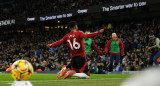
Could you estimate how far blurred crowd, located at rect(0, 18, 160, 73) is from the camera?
1886cm

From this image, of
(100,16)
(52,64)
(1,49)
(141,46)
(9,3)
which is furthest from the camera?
(9,3)

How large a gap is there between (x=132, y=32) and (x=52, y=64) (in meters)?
7.57

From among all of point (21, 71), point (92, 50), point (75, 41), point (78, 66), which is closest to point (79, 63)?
point (78, 66)

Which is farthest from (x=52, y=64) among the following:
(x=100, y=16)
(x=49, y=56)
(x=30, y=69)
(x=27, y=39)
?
(x=30, y=69)

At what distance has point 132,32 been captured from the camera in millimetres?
23422

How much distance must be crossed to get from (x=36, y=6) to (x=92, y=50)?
15.2m

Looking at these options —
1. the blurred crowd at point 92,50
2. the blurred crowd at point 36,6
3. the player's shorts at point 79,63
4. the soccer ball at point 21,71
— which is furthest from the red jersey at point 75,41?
the blurred crowd at point 36,6

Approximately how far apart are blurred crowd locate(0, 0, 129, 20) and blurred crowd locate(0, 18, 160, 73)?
2.89 metres

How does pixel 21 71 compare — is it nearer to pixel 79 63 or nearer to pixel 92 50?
pixel 79 63

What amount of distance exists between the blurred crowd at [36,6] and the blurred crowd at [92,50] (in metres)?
2.89

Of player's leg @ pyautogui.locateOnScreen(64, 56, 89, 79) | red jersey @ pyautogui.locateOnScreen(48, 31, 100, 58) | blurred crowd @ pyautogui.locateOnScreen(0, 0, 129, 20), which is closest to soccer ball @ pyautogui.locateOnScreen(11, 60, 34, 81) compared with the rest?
red jersey @ pyautogui.locateOnScreen(48, 31, 100, 58)

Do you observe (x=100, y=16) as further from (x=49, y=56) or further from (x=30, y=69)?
(x=30, y=69)

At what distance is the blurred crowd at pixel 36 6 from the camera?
29.8 metres

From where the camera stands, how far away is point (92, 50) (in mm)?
24500
